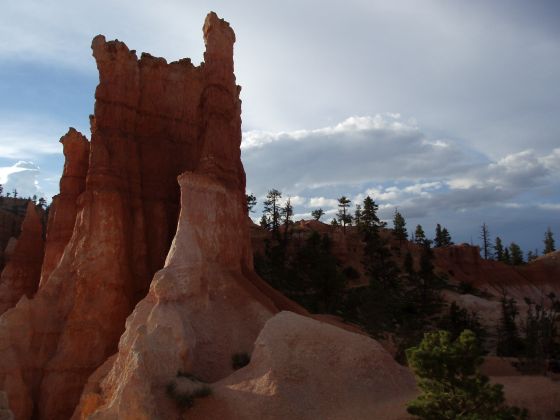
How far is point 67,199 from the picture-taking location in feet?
109

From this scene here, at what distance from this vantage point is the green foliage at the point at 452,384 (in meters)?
14.9

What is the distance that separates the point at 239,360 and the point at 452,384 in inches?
386

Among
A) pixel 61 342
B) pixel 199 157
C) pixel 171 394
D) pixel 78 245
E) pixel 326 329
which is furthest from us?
pixel 199 157

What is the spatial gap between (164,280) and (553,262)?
76.3 metres

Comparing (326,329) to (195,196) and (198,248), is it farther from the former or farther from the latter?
(195,196)

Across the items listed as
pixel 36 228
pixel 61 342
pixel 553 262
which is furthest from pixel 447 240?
pixel 61 342

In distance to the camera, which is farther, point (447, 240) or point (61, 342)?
point (447, 240)

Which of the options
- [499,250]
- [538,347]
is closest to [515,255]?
[499,250]

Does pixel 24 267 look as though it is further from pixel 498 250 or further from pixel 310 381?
pixel 498 250

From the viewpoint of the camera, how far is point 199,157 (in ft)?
102

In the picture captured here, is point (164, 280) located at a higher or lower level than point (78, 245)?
lower

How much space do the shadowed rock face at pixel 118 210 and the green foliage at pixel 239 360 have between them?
2.10 metres

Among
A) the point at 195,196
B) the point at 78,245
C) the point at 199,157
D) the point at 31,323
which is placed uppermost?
the point at 199,157

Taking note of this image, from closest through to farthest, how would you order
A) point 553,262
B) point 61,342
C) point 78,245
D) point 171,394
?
point 171,394, point 61,342, point 78,245, point 553,262
